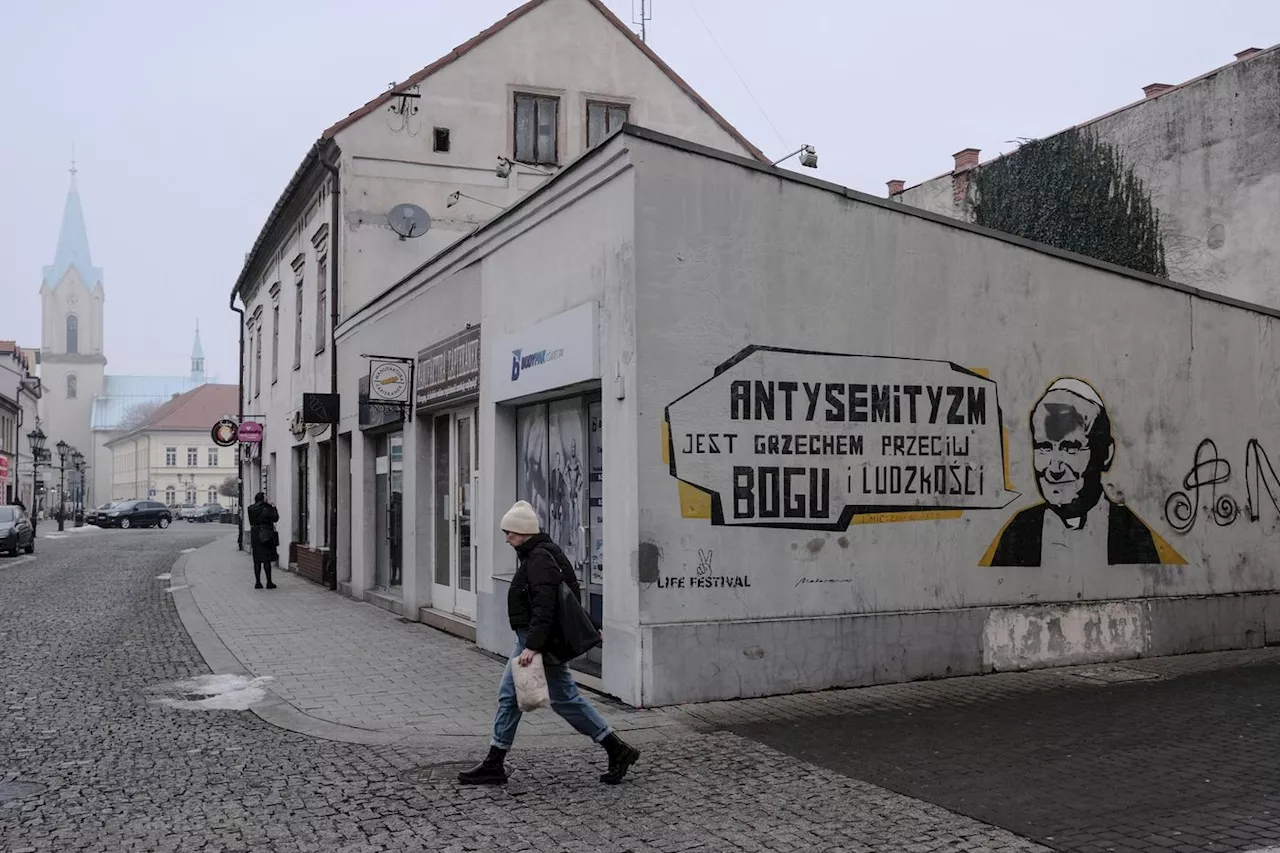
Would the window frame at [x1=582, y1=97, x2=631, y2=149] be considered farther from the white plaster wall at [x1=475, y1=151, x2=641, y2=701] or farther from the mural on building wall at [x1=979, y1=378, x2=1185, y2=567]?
the mural on building wall at [x1=979, y1=378, x2=1185, y2=567]

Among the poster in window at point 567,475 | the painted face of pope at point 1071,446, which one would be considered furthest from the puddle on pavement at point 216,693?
the painted face of pope at point 1071,446

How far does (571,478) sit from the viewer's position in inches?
422

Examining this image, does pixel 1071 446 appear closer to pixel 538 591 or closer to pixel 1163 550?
pixel 1163 550

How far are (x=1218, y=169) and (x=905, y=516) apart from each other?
14.9 meters

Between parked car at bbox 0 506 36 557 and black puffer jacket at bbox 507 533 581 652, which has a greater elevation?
black puffer jacket at bbox 507 533 581 652

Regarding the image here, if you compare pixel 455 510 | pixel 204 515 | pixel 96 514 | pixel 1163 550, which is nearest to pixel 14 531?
pixel 455 510

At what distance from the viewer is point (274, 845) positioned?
5.43m

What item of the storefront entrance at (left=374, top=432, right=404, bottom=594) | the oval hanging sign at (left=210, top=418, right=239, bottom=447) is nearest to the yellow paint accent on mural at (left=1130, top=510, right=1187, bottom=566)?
Result: the storefront entrance at (left=374, top=432, right=404, bottom=594)

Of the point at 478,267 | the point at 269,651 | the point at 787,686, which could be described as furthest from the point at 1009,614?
the point at 269,651

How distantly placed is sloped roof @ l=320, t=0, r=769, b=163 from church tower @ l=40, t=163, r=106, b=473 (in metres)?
118

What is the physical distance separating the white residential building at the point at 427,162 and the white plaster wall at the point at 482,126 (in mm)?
23

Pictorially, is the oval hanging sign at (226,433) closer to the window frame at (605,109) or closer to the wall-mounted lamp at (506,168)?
the wall-mounted lamp at (506,168)

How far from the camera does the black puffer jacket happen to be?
6336 mm

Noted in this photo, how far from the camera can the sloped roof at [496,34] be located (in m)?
19.4
